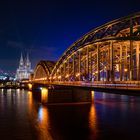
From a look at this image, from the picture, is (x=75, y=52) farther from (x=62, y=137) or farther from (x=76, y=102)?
(x=62, y=137)

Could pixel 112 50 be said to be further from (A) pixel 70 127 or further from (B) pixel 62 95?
(B) pixel 62 95

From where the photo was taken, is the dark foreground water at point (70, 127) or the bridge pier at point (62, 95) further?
the bridge pier at point (62, 95)

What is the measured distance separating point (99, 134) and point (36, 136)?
7439mm

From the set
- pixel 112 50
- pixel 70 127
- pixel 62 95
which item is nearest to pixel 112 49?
pixel 112 50

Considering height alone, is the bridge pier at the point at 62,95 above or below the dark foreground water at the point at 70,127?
above

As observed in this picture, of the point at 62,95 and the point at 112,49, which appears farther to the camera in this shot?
the point at 62,95

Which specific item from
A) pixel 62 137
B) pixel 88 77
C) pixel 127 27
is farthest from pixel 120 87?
pixel 88 77

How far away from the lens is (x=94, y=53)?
63.7 meters

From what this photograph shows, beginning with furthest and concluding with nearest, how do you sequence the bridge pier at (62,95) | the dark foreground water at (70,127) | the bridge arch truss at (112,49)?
1. the bridge pier at (62,95)
2. the bridge arch truss at (112,49)
3. the dark foreground water at (70,127)

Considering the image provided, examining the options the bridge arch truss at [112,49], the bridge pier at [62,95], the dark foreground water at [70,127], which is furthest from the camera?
the bridge pier at [62,95]

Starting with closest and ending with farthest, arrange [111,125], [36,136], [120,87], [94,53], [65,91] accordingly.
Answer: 1. [120,87]
2. [36,136]
3. [111,125]
4. [94,53]
5. [65,91]

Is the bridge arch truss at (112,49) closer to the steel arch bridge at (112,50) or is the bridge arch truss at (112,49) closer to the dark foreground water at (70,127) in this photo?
the steel arch bridge at (112,50)

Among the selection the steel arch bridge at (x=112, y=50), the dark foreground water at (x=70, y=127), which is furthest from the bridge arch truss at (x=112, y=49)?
the dark foreground water at (x=70, y=127)

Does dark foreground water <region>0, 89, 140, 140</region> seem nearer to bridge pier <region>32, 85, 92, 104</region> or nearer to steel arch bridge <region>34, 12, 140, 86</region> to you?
steel arch bridge <region>34, 12, 140, 86</region>
